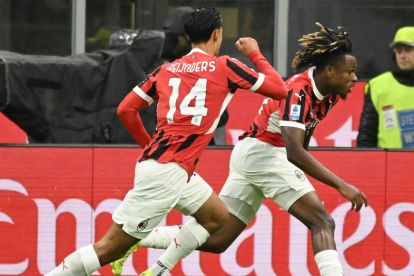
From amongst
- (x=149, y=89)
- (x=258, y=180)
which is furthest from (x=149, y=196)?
(x=258, y=180)

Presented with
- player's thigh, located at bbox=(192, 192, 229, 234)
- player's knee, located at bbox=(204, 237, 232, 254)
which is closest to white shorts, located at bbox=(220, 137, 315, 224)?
player's knee, located at bbox=(204, 237, 232, 254)

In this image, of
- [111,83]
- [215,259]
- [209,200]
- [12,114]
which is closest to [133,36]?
[111,83]

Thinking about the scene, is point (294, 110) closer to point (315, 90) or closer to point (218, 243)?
point (315, 90)

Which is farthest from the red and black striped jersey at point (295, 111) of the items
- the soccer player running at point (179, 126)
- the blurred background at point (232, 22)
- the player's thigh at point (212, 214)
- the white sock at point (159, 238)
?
the blurred background at point (232, 22)

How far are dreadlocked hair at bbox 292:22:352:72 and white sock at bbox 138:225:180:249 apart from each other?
135 cm

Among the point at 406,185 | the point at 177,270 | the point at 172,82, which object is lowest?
the point at 177,270

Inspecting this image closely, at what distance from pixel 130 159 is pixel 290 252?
4.23ft

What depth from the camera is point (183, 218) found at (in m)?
10.0

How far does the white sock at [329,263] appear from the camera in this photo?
336 inches

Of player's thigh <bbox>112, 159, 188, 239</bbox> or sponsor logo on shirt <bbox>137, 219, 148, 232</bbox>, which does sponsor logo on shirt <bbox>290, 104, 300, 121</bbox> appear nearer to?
player's thigh <bbox>112, 159, 188, 239</bbox>

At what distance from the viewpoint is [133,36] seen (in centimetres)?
1134

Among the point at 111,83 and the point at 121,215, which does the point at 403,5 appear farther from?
the point at 121,215

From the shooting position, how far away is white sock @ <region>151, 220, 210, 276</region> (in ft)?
29.0

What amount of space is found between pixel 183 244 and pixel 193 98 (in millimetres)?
1054
